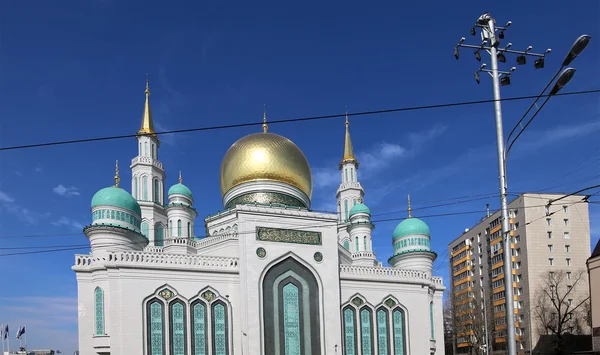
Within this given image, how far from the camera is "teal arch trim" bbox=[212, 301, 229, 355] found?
24203 mm

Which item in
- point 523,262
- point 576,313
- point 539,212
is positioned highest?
point 539,212

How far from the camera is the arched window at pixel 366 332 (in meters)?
27.1

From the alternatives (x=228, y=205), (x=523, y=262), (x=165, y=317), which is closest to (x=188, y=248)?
(x=228, y=205)

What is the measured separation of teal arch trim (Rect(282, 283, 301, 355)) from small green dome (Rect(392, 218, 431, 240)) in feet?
25.8

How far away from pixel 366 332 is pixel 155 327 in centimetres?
942

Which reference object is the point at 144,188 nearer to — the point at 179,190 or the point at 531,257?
the point at 179,190

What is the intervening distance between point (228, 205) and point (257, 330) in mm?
7303

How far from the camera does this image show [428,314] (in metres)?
29.0

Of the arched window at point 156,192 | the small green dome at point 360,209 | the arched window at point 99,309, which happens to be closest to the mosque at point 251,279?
the arched window at point 99,309

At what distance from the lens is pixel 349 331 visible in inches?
1062

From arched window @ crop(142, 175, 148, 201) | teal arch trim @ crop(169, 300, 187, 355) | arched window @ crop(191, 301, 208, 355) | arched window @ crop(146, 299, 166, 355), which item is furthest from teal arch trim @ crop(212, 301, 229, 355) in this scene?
arched window @ crop(142, 175, 148, 201)

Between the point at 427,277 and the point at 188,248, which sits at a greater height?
the point at 188,248

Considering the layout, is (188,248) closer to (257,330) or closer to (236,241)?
(236,241)

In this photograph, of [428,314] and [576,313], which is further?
[576,313]
